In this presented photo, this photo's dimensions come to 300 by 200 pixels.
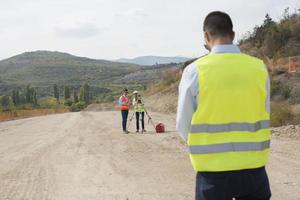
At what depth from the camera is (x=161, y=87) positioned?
145 feet

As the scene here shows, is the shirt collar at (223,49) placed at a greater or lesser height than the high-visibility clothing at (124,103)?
greater

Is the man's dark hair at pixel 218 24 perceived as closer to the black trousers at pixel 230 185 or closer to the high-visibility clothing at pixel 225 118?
the high-visibility clothing at pixel 225 118

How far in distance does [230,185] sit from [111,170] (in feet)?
24.9

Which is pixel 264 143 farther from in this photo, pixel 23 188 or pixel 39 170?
pixel 39 170

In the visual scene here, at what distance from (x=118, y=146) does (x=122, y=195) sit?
6653 millimetres

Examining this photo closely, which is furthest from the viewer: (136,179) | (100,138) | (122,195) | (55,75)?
(55,75)

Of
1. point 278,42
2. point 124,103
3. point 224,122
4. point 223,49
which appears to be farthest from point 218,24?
point 278,42

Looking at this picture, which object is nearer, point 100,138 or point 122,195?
point 122,195

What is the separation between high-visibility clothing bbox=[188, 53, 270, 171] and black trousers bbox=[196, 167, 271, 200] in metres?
0.05

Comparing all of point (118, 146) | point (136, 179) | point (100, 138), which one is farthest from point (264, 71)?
point (100, 138)

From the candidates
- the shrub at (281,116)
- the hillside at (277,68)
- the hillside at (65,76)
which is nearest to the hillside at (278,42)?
the hillside at (277,68)

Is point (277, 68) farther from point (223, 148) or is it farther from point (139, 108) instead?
point (223, 148)

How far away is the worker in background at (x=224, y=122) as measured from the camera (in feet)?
10.2

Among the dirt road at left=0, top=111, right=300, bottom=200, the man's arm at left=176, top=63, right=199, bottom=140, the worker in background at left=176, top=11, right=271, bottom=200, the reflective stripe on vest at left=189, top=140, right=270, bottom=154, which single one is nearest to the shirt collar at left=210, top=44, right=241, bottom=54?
the worker in background at left=176, top=11, right=271, bottom=200
